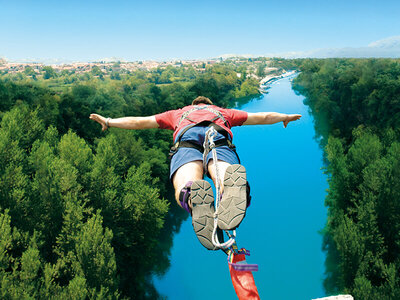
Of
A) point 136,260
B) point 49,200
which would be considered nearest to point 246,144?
point 136,260

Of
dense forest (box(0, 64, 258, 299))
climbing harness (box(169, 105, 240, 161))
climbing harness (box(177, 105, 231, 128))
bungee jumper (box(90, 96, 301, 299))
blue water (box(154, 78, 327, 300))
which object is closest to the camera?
bungee jumper (box(90, 96, 301, 299))

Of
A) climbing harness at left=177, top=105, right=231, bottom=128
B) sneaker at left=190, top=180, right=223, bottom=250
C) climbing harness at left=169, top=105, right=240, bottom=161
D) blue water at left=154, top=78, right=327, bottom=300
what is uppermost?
climbing harness at left=177, top=105, right=231, bottom=128

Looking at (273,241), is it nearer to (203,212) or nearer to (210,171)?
(210,171)

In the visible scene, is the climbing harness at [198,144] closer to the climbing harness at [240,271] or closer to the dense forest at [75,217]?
the climbing harness at [240,271]

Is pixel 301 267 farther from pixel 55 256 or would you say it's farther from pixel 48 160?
pixel 48 160

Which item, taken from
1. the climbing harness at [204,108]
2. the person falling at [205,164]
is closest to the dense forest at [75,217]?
the person falling at [205,164]

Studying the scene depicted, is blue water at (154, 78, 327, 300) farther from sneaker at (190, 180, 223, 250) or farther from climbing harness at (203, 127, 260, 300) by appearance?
climbing harness at (203, 127, 260, 300)

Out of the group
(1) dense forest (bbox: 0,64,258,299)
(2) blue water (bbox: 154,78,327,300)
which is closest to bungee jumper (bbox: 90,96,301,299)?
(1) dense forest (bbox: 0,64,258,299)

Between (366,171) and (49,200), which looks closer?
(49,200)
